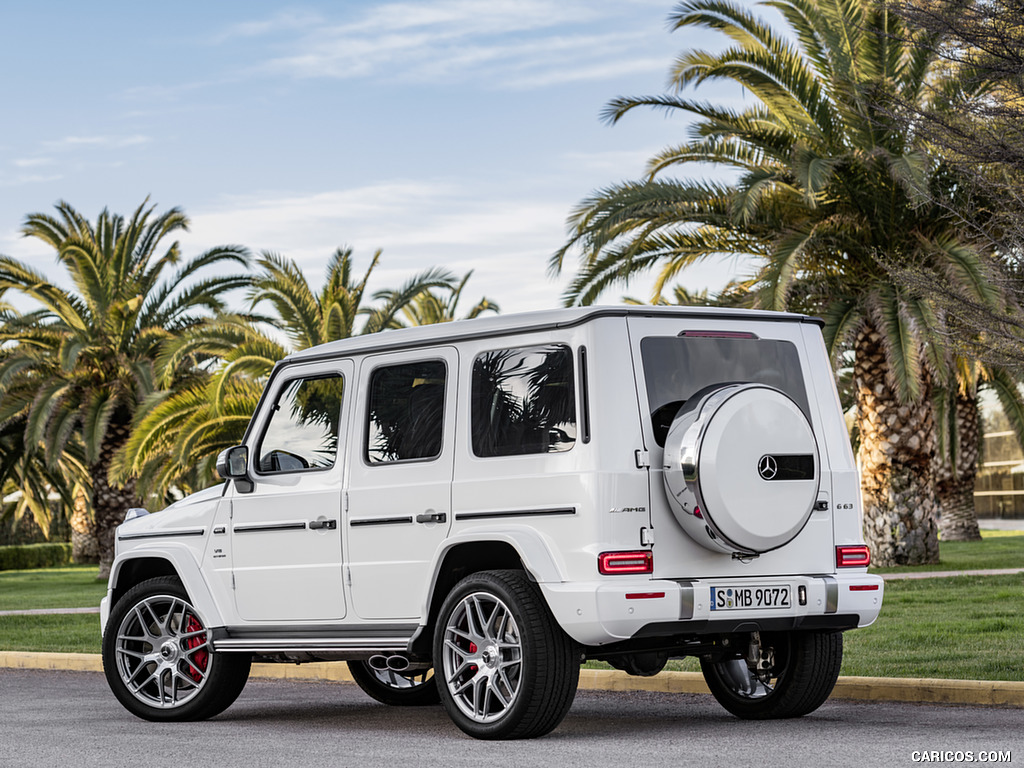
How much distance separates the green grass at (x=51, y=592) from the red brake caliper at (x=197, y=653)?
15184 mm

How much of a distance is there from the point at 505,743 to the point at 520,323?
2.22 metres

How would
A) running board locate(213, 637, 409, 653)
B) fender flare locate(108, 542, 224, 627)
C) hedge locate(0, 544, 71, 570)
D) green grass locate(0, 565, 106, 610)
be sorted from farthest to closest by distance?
1. hedge locate(0, 544, 71, 570)
2. green grass locate(0, 565, 106, 610)
3. fender flare locate(108, 542, 224, 627)
4. running board locate(213, 637, 409, 653)

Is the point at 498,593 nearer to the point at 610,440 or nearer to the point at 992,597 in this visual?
the point at 610,440

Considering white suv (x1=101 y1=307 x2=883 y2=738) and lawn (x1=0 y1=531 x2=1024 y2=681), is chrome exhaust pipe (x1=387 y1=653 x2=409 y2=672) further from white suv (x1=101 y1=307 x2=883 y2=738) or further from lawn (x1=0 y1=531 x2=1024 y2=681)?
lawn (x1=0 y1=531 x2=1024 y2=681)

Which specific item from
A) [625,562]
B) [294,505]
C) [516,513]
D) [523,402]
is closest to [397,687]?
[294,505]

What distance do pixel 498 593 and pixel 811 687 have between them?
2.07m

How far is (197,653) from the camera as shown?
923cm

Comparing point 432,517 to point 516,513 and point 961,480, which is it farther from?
point 961,480

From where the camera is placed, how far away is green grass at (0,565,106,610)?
80.4 feet

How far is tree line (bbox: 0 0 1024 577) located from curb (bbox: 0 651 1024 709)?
3.82m

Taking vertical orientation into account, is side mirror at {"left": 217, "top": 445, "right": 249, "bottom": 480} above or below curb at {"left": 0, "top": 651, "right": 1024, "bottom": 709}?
above

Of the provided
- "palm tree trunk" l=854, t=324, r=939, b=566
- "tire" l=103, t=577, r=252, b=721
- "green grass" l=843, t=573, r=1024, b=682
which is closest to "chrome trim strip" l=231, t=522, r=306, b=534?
"tire" l=103, t=577, r=252, b=721

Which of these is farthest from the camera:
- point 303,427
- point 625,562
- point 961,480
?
point 961,480

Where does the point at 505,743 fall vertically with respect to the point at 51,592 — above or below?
below
